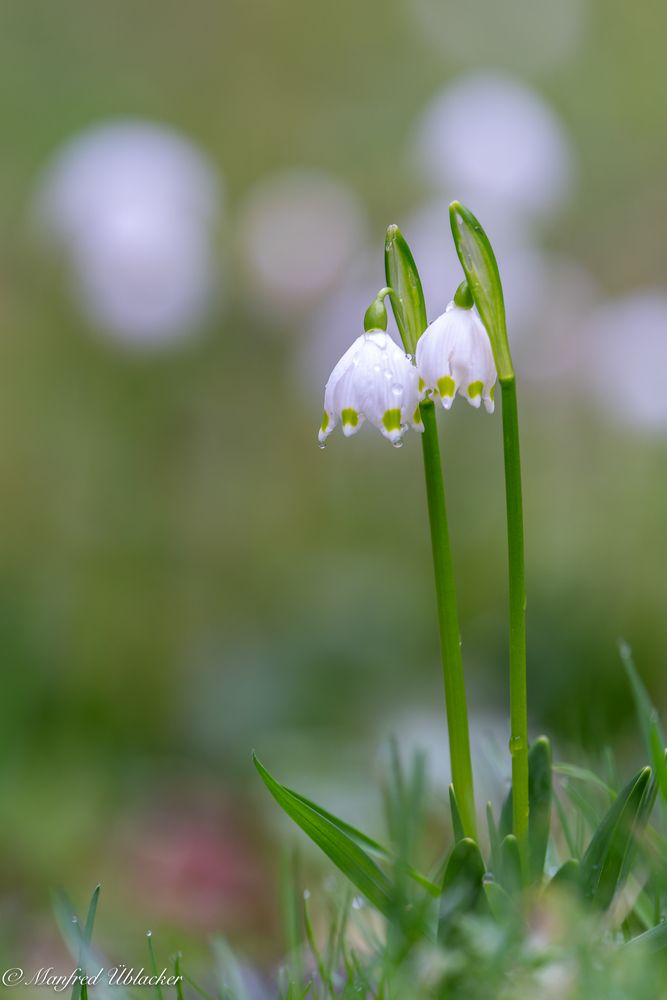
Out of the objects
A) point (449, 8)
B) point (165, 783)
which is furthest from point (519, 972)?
point (449, 8)

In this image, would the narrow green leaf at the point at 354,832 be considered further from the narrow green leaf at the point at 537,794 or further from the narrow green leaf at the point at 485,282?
the narrow green leaf at the point at 485,282

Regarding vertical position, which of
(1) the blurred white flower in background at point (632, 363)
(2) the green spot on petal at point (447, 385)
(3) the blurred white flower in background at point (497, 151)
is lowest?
(2) the green spot on petal at point (447, 385)

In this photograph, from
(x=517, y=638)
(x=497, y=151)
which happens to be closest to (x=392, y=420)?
(x=517, y=638)

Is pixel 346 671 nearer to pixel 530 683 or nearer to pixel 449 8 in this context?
pixel 530 683

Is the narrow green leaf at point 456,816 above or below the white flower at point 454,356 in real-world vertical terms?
below

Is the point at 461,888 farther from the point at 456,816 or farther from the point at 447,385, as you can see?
the point at 447,385

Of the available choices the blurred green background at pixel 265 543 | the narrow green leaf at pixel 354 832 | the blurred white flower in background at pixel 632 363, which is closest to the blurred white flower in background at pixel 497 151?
the blurred green background at pixel 265 543
